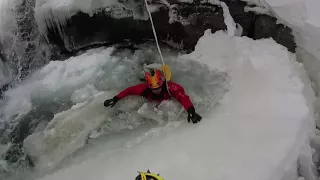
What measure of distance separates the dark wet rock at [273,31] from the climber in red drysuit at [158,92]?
1.59 metres

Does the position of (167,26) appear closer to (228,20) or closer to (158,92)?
(228,20)

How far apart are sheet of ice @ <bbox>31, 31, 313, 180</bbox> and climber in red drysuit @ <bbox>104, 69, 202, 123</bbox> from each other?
217mm

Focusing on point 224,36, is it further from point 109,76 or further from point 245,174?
point 245,174

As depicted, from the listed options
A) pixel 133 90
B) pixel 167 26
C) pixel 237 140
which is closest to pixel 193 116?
pixel 237 140

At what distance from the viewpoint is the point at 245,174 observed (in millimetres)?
3455

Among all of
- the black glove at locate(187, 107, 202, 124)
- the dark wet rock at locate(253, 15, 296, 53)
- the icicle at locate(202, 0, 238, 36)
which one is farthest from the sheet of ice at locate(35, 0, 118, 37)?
the black glove at locate(187, 107, 202, 124)

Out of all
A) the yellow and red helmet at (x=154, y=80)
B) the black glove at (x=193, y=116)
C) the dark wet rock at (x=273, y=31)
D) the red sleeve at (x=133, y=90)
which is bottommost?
the red sleeve at (x=133, y=90)

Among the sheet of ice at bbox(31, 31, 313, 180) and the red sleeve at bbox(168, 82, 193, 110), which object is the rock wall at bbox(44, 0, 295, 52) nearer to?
the sheet of ice at bbox(31, 31, 313, 180)

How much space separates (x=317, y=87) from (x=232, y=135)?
61.9 inches

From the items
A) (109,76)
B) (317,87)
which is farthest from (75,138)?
(317,87)

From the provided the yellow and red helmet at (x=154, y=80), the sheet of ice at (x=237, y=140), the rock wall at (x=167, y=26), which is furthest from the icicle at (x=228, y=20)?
the yellow and red helmet at (x=154, y=80)

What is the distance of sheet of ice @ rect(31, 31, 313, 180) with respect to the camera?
3.59 meters

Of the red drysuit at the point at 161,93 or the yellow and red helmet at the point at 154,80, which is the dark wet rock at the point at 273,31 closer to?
the red drysuit at the point at 161,93

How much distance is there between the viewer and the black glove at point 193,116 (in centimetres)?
434
